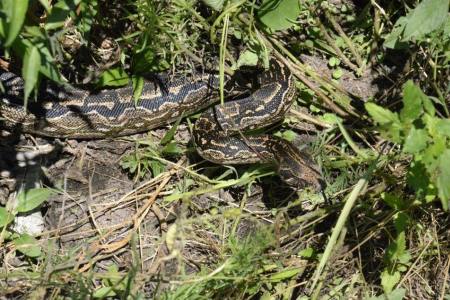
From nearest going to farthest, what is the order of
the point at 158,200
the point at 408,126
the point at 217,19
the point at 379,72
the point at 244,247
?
the point at 408,126
the point at 244,247
the point at 217,19
the point at 158,200
the point at 379,72

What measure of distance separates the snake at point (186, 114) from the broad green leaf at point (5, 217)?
770mm

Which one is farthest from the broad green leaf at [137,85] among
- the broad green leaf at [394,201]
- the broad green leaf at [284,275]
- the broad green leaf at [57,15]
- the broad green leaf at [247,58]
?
the broad green leaf at [394,201]

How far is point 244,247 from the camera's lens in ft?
15.3

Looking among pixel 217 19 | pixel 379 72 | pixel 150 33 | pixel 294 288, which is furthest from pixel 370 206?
pixel 150 33

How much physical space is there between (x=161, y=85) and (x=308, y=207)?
5.51 feet

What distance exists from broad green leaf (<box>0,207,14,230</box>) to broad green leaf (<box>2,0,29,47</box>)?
2031 mm

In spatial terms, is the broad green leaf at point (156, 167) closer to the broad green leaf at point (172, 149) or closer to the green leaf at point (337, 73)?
the broad green leaf at point (172, 149)

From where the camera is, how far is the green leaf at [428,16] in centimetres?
450

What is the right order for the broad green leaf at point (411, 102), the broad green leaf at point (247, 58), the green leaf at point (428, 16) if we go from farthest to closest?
the broad green leaf at point (247, 58), the green leaf at point (428, 16), the broad green leaf at point (411, 102)

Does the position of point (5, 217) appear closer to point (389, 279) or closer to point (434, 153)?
point (389, 279)

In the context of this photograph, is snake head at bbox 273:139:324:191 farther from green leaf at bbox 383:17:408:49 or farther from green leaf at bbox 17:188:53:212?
green leaf at bbox 17:188:53:212

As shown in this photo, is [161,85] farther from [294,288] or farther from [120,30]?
[294,288]

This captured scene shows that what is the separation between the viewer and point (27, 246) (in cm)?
513

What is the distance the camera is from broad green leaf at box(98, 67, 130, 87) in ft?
18.5
